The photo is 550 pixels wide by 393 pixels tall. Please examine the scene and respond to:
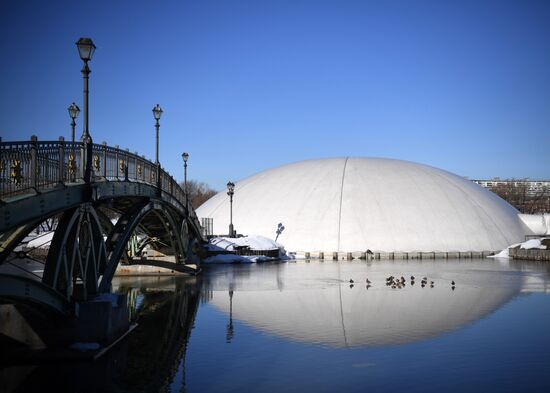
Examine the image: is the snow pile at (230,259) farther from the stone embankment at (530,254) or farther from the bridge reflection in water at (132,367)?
the bridge reflection in water at (132,367)

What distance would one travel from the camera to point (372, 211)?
2586 inches

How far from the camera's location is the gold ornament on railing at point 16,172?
11.9 meters

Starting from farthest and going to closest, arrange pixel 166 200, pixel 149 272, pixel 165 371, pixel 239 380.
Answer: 1. pixel 149 272
2. pixel 166 200
3. pixel 165 371
4. pixel 239 380

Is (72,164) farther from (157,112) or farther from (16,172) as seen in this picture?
(157,112)

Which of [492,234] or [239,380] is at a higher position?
[492,234]

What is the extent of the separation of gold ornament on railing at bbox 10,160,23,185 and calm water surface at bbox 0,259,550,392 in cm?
413

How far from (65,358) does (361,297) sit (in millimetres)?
15226

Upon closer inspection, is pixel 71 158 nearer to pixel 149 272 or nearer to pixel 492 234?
pixel 149 272

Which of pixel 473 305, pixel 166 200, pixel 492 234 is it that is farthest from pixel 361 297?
pixel 492 234

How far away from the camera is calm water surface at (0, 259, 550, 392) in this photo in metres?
12.7

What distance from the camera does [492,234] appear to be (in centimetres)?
6650

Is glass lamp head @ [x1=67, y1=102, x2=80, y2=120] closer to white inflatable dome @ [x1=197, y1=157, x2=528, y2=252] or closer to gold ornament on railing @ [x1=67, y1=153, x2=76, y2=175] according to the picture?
gold ornament on railing @ [x1=67, y1=153, x2=76, y2=175]

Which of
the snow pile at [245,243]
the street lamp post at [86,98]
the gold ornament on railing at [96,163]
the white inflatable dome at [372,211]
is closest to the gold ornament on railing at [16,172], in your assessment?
the street lamp post at [86,98]

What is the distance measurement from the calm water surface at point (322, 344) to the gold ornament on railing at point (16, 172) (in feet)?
13.5
